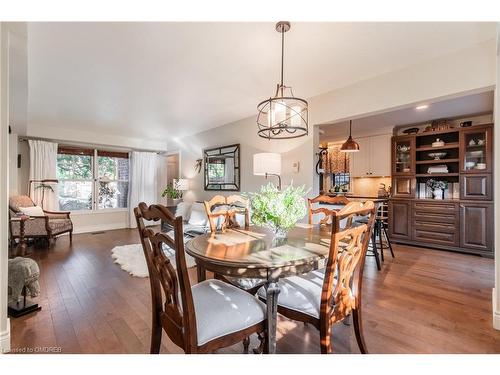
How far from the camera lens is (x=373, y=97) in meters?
2.99

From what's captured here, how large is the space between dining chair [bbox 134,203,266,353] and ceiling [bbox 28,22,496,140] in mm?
1707

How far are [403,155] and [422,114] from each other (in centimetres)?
82

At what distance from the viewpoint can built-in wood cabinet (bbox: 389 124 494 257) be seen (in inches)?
153

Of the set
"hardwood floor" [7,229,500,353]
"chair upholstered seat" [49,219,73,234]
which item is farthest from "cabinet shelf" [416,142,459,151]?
"chair upholstered seat" [49,219,73,234]

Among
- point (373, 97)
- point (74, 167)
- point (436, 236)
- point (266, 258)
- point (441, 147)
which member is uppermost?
point (373, 97)

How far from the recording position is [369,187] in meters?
5.95

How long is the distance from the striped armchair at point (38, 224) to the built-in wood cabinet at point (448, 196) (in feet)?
20.1

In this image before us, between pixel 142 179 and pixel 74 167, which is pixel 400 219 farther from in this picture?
pixel 74 167

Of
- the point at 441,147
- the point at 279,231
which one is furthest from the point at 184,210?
the point at 441,147

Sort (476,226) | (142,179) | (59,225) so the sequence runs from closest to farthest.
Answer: (476,226), (59,225), (142,179)

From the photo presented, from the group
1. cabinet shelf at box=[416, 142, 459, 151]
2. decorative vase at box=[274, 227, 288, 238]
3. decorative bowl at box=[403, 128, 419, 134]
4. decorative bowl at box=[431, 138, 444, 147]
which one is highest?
decorative bowl at box=[403, 128, 419, 134]

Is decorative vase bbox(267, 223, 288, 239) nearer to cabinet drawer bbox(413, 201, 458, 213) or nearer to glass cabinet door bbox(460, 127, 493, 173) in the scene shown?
cabinet drawer bbox(413, 201, 458, 213)

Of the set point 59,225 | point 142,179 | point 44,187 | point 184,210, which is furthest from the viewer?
point 142,179
